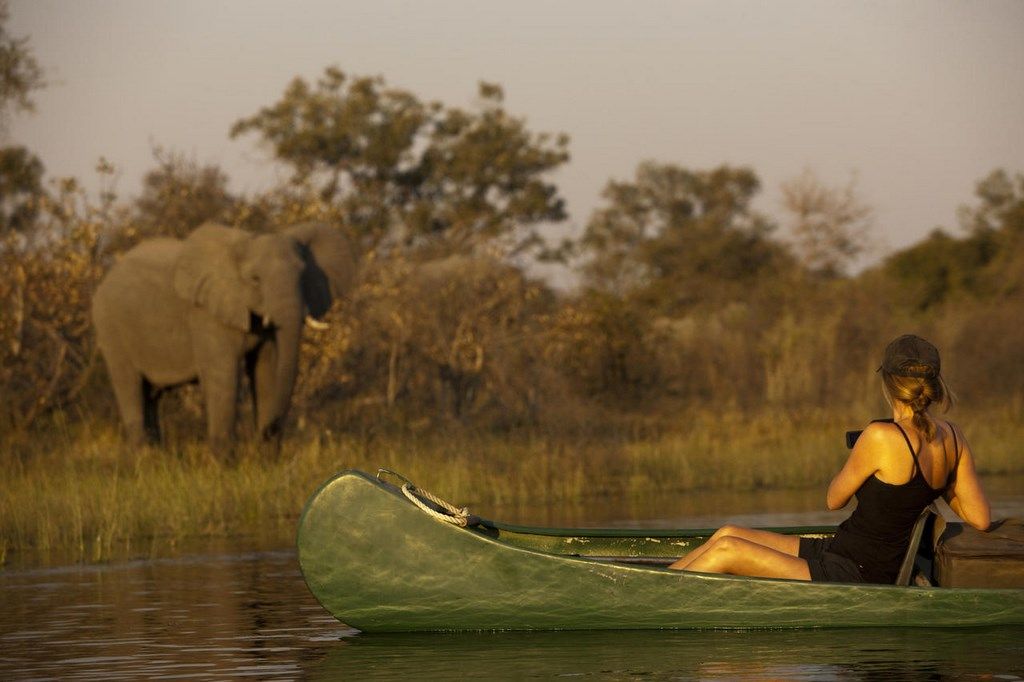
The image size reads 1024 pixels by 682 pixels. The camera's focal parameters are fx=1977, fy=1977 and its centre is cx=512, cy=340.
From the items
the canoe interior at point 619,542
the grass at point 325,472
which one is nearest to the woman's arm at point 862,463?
the canoe interior at point 619,542

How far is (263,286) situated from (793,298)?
12.1 metres

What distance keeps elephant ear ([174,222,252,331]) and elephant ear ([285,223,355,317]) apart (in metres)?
0.72

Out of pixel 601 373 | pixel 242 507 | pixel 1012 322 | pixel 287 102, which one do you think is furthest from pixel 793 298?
pixel 242 507

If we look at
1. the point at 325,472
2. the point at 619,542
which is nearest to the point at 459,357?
the point at 325,472

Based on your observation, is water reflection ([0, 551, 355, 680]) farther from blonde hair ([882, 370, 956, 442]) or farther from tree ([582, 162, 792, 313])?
tree ([582, 162, 792, 313])

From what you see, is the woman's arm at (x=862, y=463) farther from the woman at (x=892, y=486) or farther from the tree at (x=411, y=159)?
the tree at (x=411, y=159)

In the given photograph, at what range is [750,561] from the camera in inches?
351

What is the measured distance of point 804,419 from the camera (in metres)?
22.3

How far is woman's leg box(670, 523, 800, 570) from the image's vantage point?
9.03 meters

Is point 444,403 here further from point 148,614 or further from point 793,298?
point 148,614

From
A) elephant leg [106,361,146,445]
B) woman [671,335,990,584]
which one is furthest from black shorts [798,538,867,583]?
elephant leg [106,361,146,445]

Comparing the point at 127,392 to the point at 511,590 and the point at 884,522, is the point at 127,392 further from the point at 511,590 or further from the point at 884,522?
the point at 884,522

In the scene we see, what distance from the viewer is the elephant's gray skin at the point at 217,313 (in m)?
19.5

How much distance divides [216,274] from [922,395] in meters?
12.5
